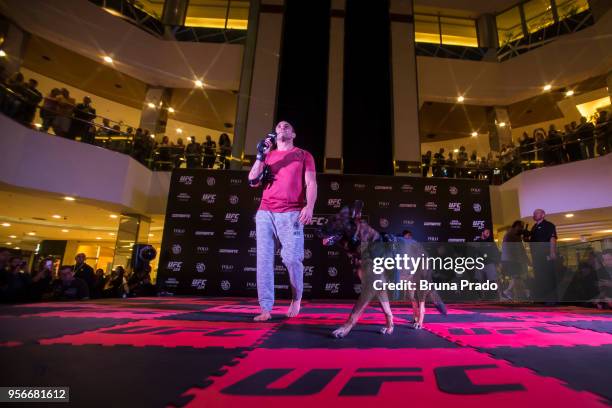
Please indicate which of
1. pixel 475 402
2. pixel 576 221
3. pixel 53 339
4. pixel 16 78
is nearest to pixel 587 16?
pixel 576 221

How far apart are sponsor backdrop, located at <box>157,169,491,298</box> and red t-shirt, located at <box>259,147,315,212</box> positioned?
222 inches

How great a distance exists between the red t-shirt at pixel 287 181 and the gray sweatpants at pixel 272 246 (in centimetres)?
9

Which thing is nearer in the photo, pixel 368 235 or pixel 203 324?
pixel 368 235

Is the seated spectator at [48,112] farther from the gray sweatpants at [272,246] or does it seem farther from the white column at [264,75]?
the gray sweatpants at [272,246]

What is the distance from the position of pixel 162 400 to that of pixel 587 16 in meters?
18.1

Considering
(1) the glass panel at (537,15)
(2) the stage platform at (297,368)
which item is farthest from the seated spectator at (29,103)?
(1) the glass panel at (537,15)

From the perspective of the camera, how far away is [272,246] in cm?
337

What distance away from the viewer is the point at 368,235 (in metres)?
2.48

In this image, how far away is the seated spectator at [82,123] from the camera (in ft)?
33.0

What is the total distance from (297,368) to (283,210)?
1.97 meters

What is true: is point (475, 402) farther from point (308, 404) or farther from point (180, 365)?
point (180, 365)

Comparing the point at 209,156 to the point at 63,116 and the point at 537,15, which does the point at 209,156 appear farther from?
the point at 537,15

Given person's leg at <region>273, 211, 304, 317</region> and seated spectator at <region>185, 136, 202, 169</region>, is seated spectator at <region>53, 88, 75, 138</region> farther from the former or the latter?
person's leg at <region>273, 211, 304, 317</region>

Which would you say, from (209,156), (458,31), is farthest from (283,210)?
(458,31)
